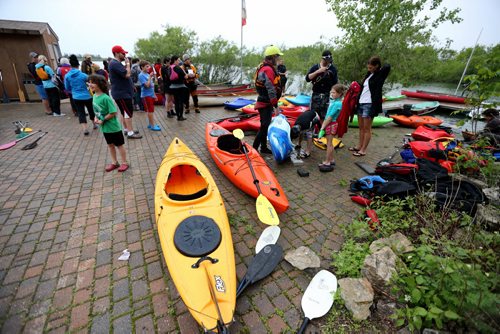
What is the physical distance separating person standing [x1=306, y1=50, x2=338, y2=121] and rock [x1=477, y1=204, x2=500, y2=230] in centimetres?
313

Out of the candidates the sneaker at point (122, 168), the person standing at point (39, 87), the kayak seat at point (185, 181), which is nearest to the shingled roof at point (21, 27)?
the person standing at point (39, 87)

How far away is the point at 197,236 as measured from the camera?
2.05 meters

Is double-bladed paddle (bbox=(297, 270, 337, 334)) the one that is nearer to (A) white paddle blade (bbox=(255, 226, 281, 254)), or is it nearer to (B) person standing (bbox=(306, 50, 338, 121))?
(A) white paddle blade (bbox=(255, 226, 281, 254))

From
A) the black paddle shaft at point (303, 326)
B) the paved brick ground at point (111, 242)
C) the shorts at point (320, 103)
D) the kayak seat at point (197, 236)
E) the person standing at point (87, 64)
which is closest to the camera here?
the black paddle shaft at point (303, 326)

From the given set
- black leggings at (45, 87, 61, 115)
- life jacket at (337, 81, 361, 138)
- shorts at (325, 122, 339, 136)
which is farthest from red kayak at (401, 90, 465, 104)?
black leggings at (45, 87, 61, 115)

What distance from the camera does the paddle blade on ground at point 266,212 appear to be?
2.51 meters

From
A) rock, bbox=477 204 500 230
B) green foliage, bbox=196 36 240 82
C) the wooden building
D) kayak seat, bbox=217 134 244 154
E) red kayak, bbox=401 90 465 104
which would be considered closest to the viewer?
rock, bbox=477 204 500 230

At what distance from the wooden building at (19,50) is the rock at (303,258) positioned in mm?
12624

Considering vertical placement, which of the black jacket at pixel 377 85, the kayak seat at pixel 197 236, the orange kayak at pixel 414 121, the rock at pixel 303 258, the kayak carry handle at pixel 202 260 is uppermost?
Result: the black jacket at pixel 377 85

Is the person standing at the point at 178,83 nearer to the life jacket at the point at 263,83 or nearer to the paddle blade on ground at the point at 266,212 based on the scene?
the life jacket at the point at 263,83

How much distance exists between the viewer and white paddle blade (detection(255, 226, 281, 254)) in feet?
7.95

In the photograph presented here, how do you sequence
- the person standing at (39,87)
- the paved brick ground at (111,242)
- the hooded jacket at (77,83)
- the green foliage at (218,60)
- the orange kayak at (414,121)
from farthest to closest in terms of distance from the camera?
the green foliage at (218,60), the orange kayak at (414,121), the person standing at (39,87), the hooded jacket at (77,83), the paved brick ground at (111,242)

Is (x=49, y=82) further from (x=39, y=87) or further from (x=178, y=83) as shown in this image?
(x=178, y=83)

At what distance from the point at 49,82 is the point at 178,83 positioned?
4.01 m
